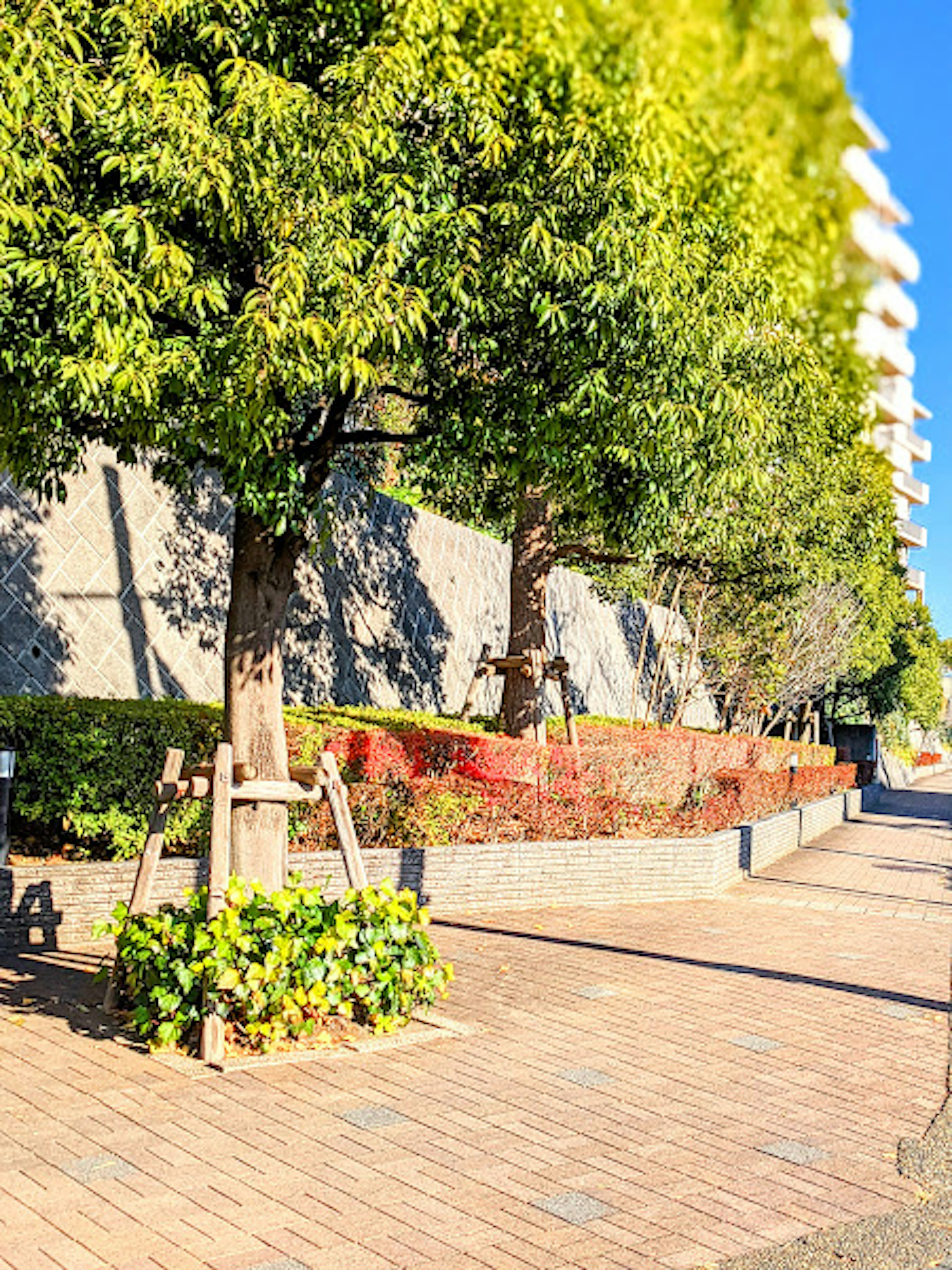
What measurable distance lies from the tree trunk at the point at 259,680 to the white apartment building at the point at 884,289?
19.7ft

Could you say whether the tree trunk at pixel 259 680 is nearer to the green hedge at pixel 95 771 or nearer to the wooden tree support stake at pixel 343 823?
the green hedge at pixel 95 771

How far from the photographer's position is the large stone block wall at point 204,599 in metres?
11.2

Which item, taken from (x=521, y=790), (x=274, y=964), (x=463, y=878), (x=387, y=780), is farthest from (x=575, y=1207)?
(x=521, y=790)

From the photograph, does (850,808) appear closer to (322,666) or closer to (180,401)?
(322,666)

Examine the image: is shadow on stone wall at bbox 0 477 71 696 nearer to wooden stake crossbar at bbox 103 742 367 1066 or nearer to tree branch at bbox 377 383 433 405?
tree branch at bbox 377 383 433 405

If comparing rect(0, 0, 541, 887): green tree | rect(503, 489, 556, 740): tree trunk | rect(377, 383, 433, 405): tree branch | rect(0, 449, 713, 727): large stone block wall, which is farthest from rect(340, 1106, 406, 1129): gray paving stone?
rect(503, 489, 556, 740): tree trunk

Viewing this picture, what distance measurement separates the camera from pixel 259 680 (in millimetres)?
7832

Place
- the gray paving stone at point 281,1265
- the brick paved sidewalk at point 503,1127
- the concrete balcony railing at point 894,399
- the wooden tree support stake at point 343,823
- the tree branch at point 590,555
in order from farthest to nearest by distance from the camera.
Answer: the tree branch at point 590,555 → the wooden tree support stake at point 343,823 → the brick paved sidewalk at point 503,1127 → the gray paving stone at point 281,1265 → the concrete balcony railing at point 894,399

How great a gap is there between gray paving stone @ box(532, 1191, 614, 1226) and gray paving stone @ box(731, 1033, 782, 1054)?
2513mm

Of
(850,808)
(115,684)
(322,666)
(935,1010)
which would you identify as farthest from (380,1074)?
(850,808)

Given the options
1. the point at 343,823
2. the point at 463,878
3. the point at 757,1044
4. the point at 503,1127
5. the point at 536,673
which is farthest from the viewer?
the point at 536,673

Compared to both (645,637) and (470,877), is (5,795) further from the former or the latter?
(645,637)

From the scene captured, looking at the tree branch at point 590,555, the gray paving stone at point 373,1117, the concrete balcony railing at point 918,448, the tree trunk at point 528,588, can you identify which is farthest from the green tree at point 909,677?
the concrete balcony railing at point 918,448

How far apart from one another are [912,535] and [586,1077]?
1926 inches
